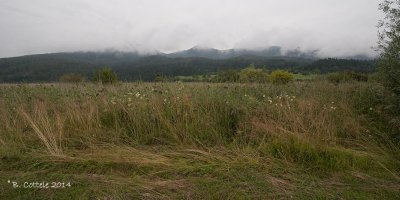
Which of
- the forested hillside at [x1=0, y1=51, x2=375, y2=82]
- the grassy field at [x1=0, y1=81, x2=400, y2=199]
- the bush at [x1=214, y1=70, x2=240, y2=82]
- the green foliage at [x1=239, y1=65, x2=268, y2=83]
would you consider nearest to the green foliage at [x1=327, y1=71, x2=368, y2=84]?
the forested hillside at [x1=0, y1=51, x2=375, y2=82]

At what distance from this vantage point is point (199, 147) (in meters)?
3.97

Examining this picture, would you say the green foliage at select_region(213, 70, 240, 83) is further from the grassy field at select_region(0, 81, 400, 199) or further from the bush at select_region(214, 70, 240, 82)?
the grassy field at select_region(0, 81, 400, 199)

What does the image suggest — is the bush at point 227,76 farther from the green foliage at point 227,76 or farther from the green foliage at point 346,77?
the green foliage at point 346,77

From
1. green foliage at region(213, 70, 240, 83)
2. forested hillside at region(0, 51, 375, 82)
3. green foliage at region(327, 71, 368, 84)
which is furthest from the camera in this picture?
forested hillside at region(0, 51, 375, 82)

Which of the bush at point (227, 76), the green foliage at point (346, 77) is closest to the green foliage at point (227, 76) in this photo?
the bush at point (227, 76)

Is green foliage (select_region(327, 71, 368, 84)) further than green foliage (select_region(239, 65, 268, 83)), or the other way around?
green foliage (select_region(327, 71, 368, 84))

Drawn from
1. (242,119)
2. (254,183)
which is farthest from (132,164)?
(242,119)

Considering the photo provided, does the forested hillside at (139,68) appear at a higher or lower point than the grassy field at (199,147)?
higher

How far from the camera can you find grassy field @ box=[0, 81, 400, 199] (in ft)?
9.35

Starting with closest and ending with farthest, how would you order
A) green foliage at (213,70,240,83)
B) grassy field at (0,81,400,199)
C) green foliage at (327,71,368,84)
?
grassy field at (0,81,400,199), green foliage at (213,70,240,83), green foliage at (327,71,368,84)

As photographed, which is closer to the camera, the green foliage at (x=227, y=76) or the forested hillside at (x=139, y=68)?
the green foliage at (x=227, y=76)

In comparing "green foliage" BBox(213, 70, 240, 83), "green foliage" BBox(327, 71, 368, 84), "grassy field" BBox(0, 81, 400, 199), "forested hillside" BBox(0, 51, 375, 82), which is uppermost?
"forested hillside" BBox(0, 51, 375, 82)

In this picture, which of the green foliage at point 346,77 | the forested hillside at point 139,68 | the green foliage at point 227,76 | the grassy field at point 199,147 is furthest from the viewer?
the forested hillside at point 139,68

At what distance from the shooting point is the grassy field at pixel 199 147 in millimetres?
2850
